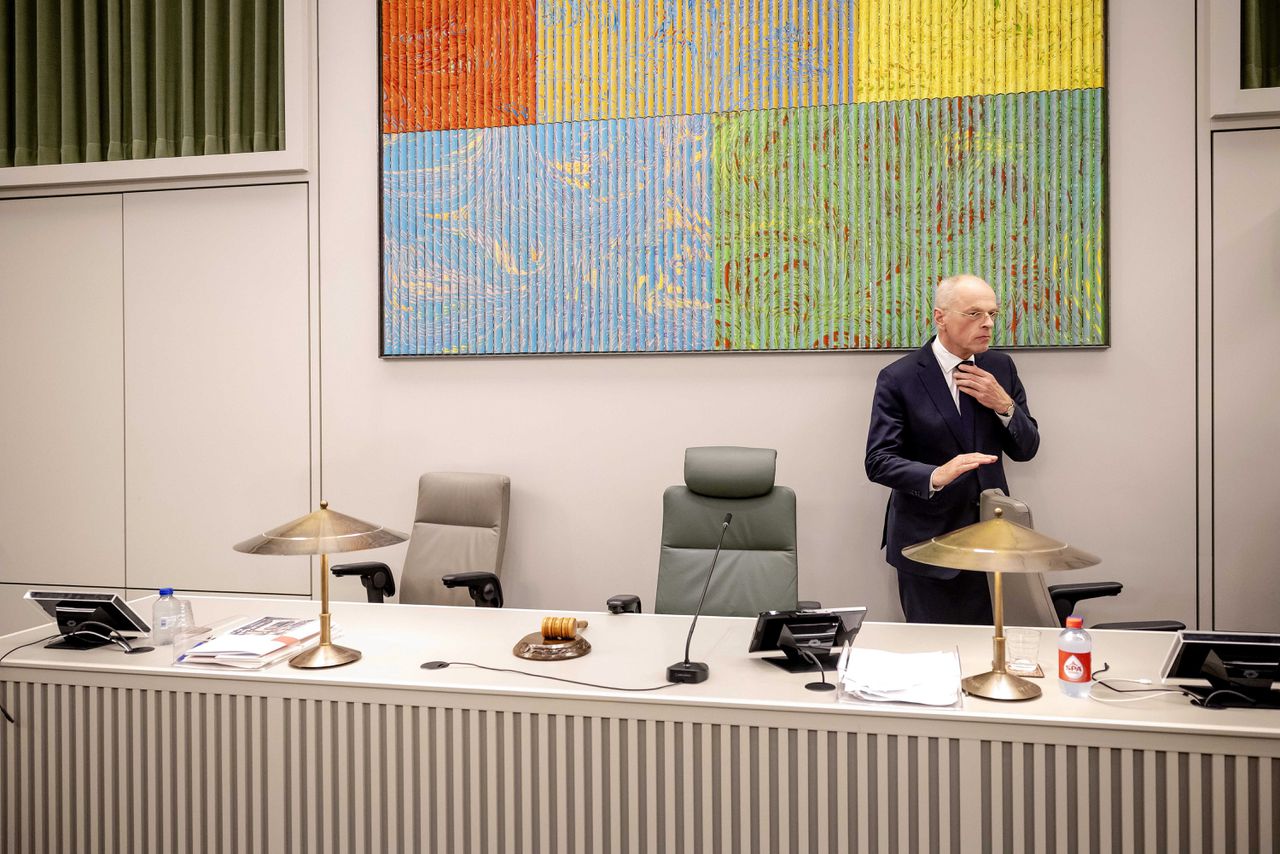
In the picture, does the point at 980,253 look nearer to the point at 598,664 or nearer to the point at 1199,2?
the point at 1199,2

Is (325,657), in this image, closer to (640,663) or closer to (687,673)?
(640,663)

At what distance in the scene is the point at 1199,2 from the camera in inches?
138

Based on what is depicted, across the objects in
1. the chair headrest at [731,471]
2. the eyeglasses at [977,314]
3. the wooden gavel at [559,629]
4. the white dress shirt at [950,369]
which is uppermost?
the eyeglasses at [977,314]

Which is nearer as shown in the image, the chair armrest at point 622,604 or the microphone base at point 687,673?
the microphone base at point 687,673

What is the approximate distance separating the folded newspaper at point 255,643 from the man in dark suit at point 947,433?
1926 millimetres

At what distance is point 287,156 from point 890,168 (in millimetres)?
2690

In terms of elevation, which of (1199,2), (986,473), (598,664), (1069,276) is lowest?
(598,664)

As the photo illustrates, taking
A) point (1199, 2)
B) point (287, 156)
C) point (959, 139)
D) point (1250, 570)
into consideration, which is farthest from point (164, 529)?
point (1199, 2)

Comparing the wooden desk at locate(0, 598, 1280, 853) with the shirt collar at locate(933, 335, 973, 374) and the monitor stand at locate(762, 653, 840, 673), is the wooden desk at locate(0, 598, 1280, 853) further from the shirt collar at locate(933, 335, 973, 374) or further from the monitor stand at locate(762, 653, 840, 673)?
the shirt collar at locate(933, 335, 973, 374)

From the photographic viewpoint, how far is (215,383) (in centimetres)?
434

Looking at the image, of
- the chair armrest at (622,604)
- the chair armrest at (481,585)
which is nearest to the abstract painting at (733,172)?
the chair armrest at (481,585)

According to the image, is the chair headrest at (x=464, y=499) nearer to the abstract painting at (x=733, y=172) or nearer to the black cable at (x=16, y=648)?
the abstract painting at (x=733, y=172)

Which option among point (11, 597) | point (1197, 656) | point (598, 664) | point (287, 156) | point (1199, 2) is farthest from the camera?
point (11, 597)

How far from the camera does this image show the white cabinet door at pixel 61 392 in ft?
14.6
